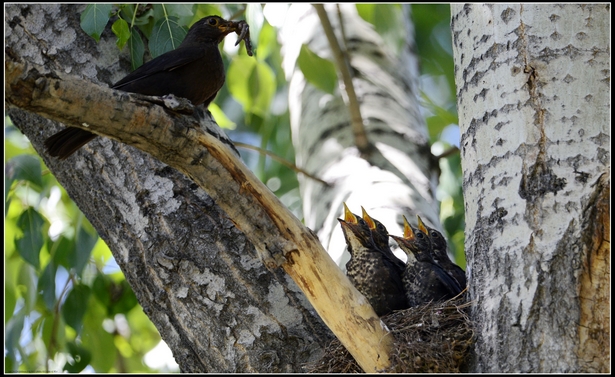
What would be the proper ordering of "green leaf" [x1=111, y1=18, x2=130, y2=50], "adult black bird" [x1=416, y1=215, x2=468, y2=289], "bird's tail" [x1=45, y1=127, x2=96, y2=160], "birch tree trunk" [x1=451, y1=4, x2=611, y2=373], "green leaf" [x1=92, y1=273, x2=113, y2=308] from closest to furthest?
"birch tree trunk" [x1=451, y1=4, x2=611, y2=373] < "bird's tail" [x1=45, y1=127, x2=96, y2=160] < "green leaf" [x1=111, y1=18, x2=130, y2=50] < "adult black bird" [x1=416, y1=215, x2=468, y2=289] < "green leaf" [x1=92, y1=273, x2=113, y2=308]

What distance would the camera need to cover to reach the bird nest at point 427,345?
229cm

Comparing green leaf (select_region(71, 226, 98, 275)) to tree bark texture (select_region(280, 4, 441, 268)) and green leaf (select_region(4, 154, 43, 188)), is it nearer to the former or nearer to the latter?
green leaf (select_region(4, 154, 43, 188))

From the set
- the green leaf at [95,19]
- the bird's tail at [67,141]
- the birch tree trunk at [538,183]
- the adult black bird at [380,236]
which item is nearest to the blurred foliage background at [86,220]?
the green leaf at [95,19]

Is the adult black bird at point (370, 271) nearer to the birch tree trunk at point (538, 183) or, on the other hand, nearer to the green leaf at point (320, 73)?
the green leaf at point (320, 73)

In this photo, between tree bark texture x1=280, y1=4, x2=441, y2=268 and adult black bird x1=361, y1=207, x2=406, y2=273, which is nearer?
adult black bird x1=361, y1=207, x2=406, y2=273

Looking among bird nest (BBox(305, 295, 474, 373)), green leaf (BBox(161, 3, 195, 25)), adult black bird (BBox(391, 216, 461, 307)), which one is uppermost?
green leaf (BBox(161, 3, 195, 25))

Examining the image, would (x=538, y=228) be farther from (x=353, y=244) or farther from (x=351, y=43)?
(x=351, y=43)

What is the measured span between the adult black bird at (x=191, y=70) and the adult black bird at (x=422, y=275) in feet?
3.99

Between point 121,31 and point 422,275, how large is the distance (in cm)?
175

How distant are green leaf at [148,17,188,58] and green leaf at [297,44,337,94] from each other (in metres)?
0.90

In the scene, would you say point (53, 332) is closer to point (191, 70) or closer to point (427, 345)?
point (191, 70)

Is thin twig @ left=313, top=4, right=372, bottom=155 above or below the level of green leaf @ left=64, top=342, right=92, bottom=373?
above

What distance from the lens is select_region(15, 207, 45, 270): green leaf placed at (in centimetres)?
385

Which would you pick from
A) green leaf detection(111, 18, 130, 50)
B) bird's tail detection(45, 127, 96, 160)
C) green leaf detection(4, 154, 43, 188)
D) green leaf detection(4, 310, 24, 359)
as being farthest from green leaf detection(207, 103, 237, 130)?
bird's tail detection(45, 127, 96, 160)
